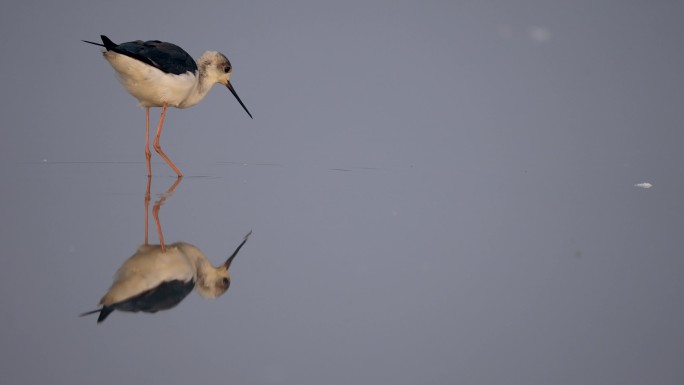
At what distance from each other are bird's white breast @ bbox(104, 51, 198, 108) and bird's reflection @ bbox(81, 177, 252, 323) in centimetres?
247

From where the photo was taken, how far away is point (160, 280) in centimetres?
353

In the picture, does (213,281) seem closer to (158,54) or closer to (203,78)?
(158,54)

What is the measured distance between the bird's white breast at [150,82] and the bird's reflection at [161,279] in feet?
8.09

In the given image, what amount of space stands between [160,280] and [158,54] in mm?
3281

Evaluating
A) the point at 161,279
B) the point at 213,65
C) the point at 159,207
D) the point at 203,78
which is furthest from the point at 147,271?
the point at 213,65

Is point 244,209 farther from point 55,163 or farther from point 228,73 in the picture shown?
point 55,163

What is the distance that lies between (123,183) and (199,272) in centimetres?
333

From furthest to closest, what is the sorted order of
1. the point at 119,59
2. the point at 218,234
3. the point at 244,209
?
the point at 119,59
the point at 244,209
the point at 218,234

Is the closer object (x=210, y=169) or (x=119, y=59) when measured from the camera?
(x=119, y=59)

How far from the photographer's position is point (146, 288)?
3.42m

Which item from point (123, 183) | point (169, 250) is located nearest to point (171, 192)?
point (123, 183)

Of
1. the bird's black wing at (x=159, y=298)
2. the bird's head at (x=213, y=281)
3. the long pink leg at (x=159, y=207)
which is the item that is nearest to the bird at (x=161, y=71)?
the long pink leg at (x=159, y=207)

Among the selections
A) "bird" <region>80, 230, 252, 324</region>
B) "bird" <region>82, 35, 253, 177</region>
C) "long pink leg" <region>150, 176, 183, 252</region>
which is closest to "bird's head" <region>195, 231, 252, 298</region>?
"bird" <region>80, 230, 252, 324</region>

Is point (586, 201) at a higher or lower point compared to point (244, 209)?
higher
